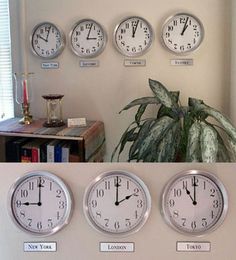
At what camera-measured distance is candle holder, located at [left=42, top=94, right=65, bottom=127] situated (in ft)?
7.18

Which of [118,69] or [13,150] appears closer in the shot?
[13,150]

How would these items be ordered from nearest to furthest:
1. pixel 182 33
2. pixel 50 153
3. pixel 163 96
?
pixel 163 96 → pixel 50 153 → pixel 182 33

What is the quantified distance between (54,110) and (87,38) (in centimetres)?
60

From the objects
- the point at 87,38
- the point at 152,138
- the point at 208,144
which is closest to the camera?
the point at 208,144

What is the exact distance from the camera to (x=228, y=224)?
63 cm

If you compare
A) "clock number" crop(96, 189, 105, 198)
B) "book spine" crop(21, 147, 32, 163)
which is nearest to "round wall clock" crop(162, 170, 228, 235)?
"clock number" crop(96, 189, 105, 198)

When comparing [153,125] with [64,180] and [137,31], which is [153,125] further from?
[64,180]

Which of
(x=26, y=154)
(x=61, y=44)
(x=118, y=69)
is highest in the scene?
(x=61, y=44)

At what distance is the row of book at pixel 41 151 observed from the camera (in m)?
2.02

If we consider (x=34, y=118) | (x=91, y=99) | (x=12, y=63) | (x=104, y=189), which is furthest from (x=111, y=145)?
(x=104, y=189)

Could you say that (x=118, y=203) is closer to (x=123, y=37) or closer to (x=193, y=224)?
(x=193, y=224)

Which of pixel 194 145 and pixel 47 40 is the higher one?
pixel 47 40

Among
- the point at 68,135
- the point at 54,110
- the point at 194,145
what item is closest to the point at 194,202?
the point at 194,145

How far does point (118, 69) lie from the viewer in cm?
237
